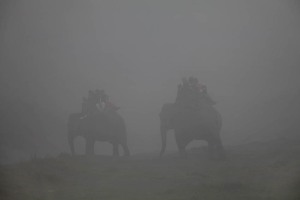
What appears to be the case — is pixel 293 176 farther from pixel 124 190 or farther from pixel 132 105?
pixel 132 105

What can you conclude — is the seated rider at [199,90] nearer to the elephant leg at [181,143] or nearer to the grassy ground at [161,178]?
the elephant leg at [181,143]

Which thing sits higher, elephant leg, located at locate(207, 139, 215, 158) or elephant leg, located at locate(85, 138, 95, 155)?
elephant leg, located at locate(85, 138, 95, 155)

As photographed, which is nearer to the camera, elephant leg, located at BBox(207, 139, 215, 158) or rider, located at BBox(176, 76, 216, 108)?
elephant leg, located at BBox(207, 139, 215, 158)

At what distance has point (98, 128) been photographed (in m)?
22.0

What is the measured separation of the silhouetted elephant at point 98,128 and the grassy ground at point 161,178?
16.7 ft

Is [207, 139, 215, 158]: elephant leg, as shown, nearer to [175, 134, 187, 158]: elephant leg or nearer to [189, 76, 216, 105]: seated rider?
[175, 134, 187, 158]: elephant leg

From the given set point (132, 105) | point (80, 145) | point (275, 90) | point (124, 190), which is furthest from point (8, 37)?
point (124, 190)

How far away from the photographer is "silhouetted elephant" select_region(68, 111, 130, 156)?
2206 cm

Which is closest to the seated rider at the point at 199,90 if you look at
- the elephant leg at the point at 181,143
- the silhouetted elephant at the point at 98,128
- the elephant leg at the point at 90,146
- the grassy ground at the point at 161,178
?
the elephant leg at the point at 181,143

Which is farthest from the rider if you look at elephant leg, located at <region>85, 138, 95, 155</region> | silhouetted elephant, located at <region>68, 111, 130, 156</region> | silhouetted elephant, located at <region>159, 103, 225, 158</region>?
elephant leg, located at <region>85, 138, 95, 155</region>

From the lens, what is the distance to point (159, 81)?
264 feet

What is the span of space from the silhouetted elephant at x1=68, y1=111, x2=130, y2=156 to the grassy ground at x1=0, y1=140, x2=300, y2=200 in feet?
16.7

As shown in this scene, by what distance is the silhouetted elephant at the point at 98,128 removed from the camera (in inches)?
869

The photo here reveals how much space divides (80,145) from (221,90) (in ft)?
91.5
